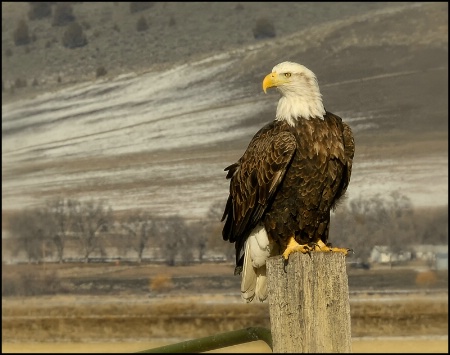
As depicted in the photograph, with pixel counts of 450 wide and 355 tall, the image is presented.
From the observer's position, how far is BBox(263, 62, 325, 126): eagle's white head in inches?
234

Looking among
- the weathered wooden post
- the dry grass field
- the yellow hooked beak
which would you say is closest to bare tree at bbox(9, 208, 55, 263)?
the dry grass field

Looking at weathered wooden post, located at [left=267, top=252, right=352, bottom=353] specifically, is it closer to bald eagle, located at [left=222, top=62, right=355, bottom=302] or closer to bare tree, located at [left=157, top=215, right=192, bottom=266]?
bald eagle, located at [left=222, top=62, right=355, bottom=302]

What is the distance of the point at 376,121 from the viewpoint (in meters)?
33.1

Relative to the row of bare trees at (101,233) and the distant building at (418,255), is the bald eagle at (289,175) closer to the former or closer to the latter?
the distant building at (418,255)

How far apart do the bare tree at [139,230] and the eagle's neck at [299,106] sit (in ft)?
97.0

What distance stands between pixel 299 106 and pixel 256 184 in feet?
1.39

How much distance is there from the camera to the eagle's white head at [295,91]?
5.95 metres

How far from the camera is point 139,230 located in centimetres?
3697

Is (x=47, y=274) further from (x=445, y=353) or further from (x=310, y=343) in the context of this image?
(x=310, y=343)

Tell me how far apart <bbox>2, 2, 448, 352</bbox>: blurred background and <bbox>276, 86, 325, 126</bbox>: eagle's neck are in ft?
48.3

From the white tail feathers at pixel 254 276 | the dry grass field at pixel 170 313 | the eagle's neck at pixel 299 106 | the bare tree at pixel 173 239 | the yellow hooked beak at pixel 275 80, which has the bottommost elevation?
the dry grass field at pixel 170 313

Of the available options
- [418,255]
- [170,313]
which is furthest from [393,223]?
[170,313]

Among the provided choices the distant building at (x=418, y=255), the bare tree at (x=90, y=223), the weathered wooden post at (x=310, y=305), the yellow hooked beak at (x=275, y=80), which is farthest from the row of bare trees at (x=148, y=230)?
the weathered wooden post at (x=310, y=305)

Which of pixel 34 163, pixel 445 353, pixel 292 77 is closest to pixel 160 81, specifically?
pixel 34 163
